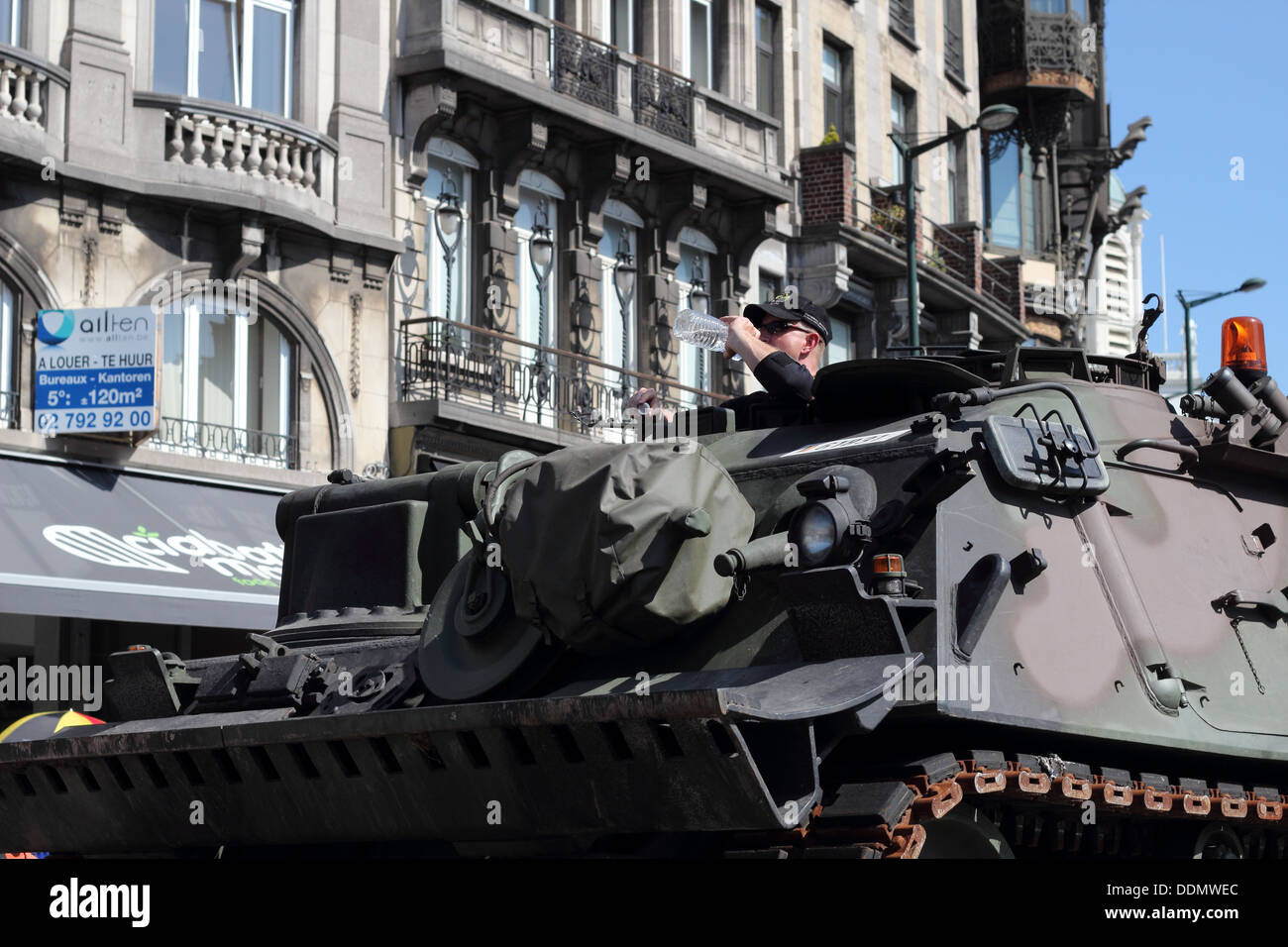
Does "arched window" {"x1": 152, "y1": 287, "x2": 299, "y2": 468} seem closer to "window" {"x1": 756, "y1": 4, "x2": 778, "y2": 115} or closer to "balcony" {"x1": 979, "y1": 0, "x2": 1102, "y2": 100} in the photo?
"window" {"x1": 756, "y1": 4, "x2": 778, "y2": 115}

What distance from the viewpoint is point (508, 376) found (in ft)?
73.5

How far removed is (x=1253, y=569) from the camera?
882 centimetres

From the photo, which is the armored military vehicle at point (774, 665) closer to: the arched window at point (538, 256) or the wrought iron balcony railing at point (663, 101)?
the arched window at point (538, 256)

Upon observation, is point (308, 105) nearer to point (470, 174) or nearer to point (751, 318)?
point (470, 174)

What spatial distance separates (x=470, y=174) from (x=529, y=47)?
153 centimetres

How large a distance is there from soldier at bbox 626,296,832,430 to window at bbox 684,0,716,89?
17965mm

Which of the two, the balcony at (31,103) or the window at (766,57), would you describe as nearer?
the balcony at (31,103)

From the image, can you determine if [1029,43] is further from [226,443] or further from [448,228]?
[226,443]

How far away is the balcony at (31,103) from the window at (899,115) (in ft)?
57.3

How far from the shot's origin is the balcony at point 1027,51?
128 ft

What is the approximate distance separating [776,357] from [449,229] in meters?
13.6

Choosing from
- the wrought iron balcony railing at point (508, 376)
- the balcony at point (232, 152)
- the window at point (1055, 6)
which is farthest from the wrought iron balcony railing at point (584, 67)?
the window at point (1055, 6)

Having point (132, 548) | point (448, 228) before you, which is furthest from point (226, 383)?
point (448, 228)

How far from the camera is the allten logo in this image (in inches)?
682
